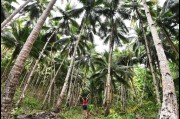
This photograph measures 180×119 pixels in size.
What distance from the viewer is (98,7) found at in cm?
2020

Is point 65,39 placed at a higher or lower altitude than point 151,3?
lower

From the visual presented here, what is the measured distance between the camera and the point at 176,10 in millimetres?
17328

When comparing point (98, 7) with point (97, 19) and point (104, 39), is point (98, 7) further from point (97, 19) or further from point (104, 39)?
point (104, 39)

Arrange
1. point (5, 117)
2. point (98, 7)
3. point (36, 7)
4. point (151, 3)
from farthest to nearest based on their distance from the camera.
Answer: point (36, 7) < point (98, 7) < point (151, 3) < point (5, 117)

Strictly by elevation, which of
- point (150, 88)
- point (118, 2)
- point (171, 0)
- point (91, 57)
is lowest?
point (150, 88)

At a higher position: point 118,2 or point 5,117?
point 118,2

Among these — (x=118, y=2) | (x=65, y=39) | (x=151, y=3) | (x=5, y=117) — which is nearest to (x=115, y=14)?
(x=118, y=2)

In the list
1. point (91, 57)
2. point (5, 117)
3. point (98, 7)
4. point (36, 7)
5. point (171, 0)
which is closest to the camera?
point (5, 117)

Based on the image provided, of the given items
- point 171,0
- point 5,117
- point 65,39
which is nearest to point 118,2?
point 171,0

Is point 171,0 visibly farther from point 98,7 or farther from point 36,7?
point 36,7

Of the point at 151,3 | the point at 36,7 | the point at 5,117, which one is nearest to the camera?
the point at 5,117

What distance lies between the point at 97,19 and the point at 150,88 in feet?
38.9

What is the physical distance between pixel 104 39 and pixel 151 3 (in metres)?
8.11

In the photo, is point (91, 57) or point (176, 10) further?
point (91, 57)
